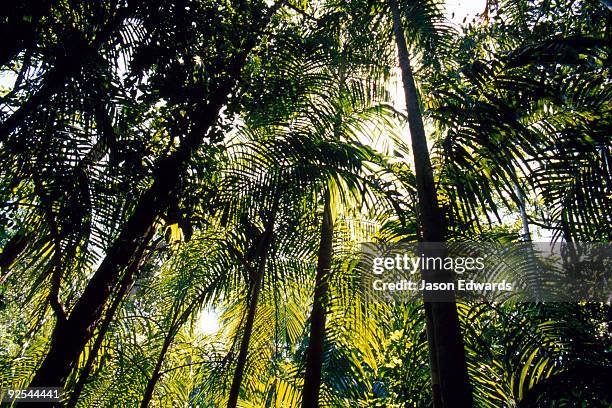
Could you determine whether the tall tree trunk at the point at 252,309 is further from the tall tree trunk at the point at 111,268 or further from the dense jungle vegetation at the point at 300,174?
the tall tree trunk at the point at 111,268

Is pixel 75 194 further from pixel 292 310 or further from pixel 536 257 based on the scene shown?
pixel 536 257

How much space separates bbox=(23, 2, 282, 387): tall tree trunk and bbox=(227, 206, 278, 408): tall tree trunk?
645mm

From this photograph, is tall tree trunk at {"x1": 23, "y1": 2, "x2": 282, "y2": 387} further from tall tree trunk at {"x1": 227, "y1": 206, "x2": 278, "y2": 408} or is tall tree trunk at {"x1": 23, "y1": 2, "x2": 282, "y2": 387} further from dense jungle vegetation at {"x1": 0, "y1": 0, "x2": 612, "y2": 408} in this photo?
tall tree trunk at {"x1": 227, "y1": 206, "x2": 278, "y2": 408}

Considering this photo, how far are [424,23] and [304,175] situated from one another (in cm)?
141

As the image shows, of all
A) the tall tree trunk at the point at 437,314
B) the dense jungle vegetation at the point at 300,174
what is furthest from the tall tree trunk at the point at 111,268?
the tall tree trunk at the point at 437,314

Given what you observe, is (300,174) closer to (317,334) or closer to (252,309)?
(252,309)

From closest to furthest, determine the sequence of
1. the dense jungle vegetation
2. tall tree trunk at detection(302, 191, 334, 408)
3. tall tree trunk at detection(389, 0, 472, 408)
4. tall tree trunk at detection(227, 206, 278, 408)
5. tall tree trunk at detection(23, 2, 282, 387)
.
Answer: tall tree trunk at detection(389, 0, 472, 408)
the dense jungle vegetation
tall tree trunk at detection(227, 206, 278, 408)
tall tree trunk at detection(23, 2, 282, 387)
tall tree trunk at detection(302, 191, 334, 408)

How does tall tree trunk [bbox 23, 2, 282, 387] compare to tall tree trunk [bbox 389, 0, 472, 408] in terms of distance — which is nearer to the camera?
tall tree trunk [bbox 389, 0, 472, 408]

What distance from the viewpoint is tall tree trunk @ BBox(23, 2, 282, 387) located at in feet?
6.71

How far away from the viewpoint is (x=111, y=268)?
7.44 ft

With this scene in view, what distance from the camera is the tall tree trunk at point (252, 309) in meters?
1.84

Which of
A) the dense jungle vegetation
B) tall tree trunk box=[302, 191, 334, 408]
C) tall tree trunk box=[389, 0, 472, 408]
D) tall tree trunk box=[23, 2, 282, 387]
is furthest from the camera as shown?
tall tree trunk box=[302, 191, 334, 408]

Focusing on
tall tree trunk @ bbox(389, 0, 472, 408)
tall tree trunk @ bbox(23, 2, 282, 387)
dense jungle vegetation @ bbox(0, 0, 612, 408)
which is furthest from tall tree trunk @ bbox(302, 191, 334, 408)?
tall tree trunk @ bbox(23, 2, 282, 387)

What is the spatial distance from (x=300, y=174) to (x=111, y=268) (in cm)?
134
